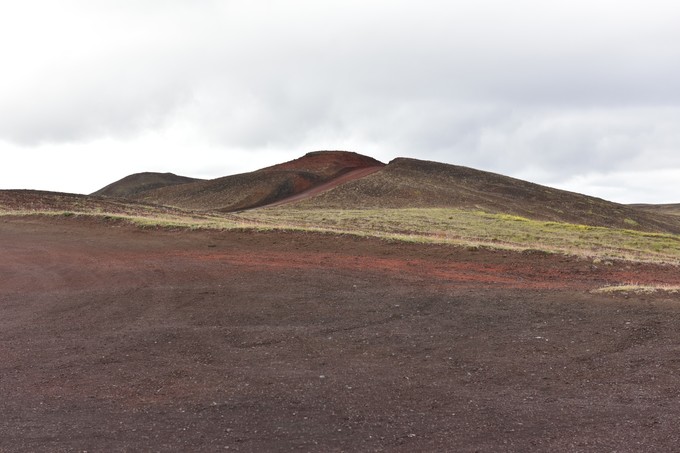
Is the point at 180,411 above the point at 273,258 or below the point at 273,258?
below

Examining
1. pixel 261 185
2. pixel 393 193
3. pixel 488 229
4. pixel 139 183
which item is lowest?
pixel 488 229

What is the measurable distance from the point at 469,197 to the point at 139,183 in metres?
50.1

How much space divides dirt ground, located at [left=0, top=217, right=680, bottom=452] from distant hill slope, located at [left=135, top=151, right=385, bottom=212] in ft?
131

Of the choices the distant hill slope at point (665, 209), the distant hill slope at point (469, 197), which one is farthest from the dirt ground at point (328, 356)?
the distant hill slope at point (665, 209)

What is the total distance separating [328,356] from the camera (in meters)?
9.55

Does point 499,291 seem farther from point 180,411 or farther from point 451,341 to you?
point 180,411

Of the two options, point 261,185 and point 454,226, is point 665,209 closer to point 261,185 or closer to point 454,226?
point 261,185

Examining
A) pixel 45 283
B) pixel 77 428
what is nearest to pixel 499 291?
pixel 77 428

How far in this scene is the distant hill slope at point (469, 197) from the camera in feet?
178

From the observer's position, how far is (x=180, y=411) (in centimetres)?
731

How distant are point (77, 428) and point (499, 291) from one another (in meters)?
9.94

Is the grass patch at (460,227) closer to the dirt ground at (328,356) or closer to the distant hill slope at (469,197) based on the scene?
the distant hill slope at (469,197)

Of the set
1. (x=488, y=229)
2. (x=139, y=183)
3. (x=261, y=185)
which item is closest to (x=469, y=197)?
(x=261, y=185)

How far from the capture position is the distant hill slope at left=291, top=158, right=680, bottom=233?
54.4m
